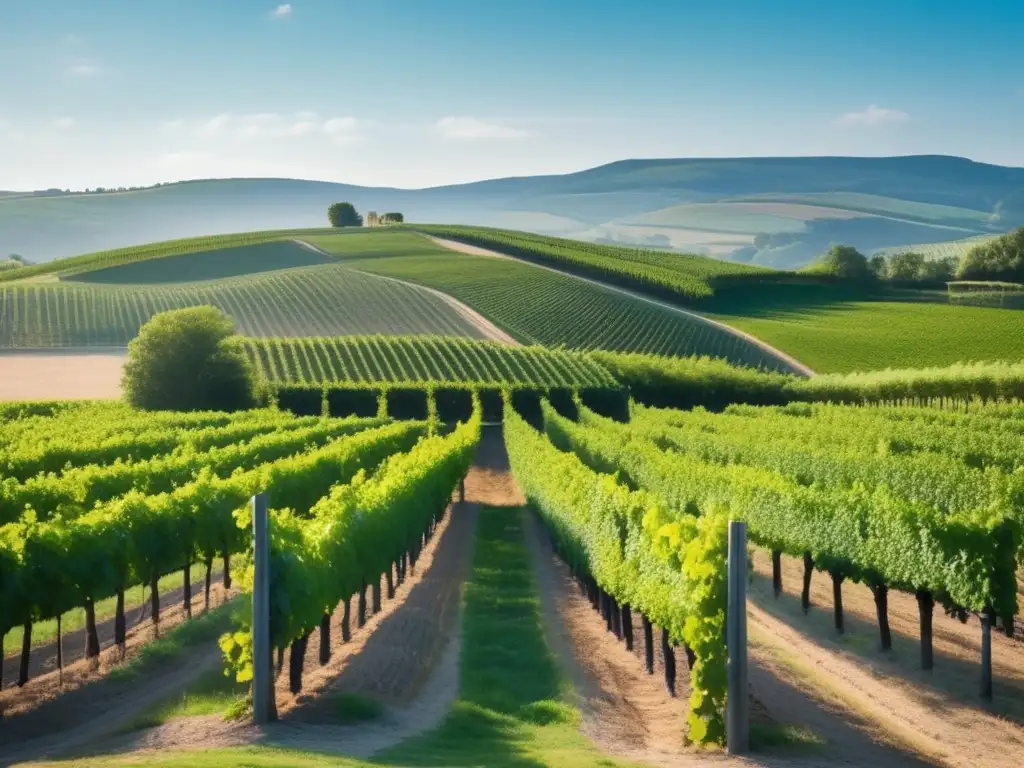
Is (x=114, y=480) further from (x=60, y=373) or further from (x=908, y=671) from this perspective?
(x=60, y=373)

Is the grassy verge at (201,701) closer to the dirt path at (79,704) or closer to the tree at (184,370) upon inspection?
the dirt path at (79,704)

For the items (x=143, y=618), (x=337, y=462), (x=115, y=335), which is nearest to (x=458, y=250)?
(x=115, y=335)

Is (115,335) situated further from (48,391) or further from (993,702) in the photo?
(993,702)

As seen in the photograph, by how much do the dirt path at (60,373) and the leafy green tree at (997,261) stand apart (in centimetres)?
9010

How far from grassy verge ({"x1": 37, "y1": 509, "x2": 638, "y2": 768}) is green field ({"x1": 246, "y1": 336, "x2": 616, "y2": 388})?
5147 centimetres

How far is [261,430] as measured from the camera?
52.2 m

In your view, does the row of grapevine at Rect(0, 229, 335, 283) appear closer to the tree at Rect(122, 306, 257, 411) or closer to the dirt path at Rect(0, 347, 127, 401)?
the dirt path at Rect(0, 347, 127, 401)

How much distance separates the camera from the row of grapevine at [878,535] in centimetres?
1938

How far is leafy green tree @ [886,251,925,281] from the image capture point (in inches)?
5231

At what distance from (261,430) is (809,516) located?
1297 inches

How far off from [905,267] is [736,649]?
128950mm

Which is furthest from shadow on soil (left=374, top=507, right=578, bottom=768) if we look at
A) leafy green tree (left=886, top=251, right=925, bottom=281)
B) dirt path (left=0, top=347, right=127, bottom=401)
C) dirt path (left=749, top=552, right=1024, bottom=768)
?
leafy green tree (left=886, top=251, right=925, bottom=281)

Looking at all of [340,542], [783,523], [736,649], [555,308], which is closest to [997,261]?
[555,308]

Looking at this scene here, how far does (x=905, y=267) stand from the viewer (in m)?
134
